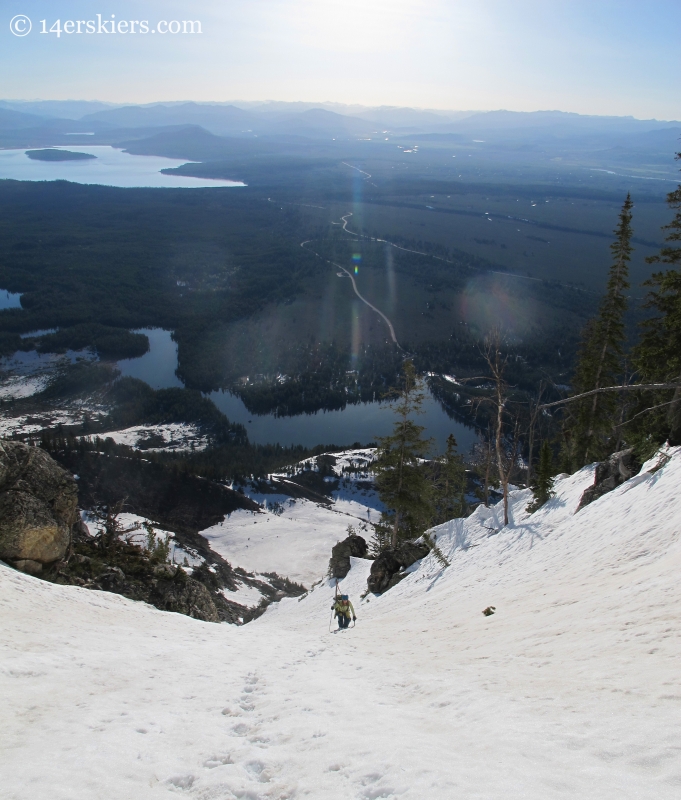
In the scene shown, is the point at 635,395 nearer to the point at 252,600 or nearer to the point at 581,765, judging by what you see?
the point at 581,765

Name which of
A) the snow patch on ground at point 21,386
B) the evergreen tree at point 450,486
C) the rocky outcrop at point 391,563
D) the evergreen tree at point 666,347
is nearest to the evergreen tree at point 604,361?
the evergreen tree at point 666,347

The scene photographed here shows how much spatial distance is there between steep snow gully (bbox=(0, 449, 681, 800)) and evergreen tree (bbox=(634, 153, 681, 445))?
93.9 inches

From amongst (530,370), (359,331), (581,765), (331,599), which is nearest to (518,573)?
(581,765)

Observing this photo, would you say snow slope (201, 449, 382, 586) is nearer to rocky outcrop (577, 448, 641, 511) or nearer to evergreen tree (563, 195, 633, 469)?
evergreen tree (563, 195, 633, 469)

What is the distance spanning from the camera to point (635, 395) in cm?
2631

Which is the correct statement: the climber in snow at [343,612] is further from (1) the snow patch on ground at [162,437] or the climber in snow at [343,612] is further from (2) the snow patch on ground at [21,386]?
(2) the snow patch on ground at [21,386]

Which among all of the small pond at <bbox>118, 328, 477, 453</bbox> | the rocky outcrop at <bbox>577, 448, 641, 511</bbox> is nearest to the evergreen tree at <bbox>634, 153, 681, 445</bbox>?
the rocky outcrop at <bbox>577, 448, 641, 511</bbox>

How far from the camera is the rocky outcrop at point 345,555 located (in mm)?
30438

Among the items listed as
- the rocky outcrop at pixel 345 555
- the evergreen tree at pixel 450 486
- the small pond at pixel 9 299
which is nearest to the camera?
the rocky outcrop at pixel 345 555

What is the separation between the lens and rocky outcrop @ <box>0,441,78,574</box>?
58.1 feet

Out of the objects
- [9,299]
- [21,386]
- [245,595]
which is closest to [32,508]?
[245,595]

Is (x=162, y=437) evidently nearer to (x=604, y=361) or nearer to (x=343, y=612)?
(x=604, y=361)

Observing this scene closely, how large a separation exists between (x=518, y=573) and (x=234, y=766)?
37.4ft

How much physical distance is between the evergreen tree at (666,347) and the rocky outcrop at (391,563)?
36.9ft
